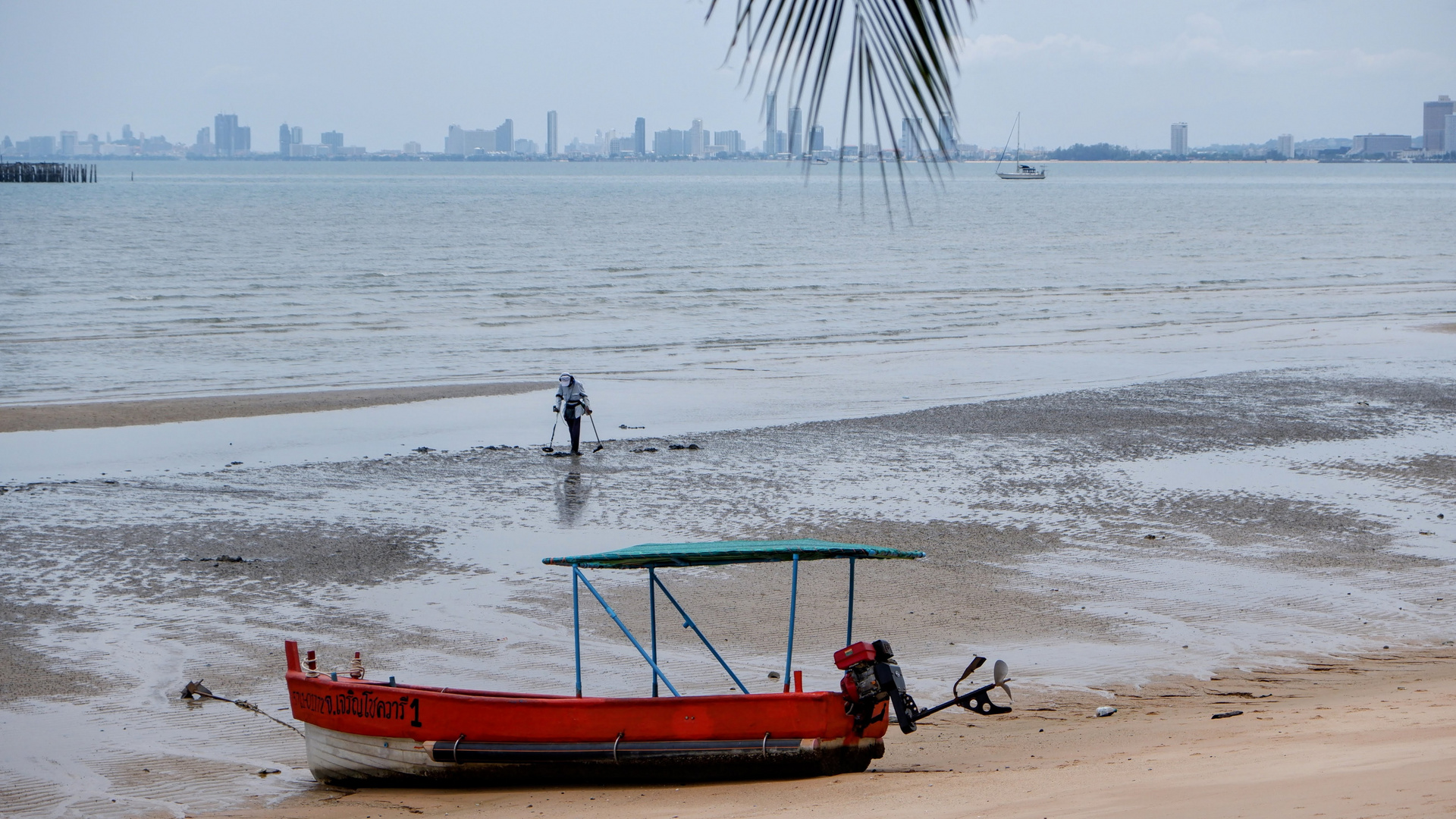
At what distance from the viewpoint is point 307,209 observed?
382 ft

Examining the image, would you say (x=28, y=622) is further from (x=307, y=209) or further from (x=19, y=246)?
(x=307, y=209)

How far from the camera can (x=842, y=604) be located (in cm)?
1336

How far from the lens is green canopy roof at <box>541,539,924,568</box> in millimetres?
9695

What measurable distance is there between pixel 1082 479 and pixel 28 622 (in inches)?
535

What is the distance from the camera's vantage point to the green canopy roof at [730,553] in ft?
31.8

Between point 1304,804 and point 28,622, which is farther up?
point 1304,804

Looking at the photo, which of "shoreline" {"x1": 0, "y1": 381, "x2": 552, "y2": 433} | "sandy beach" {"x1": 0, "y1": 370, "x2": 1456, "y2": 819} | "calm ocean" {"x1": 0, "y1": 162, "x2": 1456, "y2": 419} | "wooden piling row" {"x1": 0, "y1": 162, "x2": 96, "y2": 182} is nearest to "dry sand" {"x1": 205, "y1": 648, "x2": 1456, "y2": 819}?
"sandy beach" {"x1": 0, "y1": 370, "x2": 1456, "y2": 819}

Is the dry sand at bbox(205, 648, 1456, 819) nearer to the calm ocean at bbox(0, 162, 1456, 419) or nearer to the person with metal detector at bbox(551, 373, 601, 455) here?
the calm ocean at bbox(0, 162, 1456, 419)

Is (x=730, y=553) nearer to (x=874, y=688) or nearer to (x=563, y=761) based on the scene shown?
(x=874, y=688)

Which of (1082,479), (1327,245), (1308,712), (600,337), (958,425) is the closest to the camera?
(1308,712)

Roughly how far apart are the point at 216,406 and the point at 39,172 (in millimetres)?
160649

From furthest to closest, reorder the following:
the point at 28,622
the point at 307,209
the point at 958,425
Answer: the point at 307,209 < the point at 958,425 < the point at 28,622

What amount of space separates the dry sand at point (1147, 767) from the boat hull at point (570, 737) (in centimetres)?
15

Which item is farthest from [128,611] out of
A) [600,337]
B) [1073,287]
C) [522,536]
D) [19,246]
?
[19,246]
